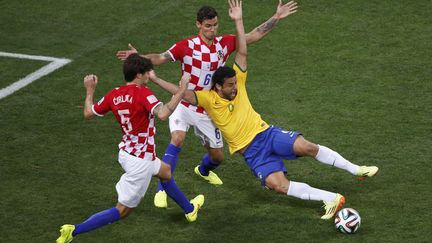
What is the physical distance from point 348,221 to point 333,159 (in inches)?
41.2

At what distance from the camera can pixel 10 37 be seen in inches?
656

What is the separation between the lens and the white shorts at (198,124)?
11695 millimetres

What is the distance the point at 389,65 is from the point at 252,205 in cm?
471

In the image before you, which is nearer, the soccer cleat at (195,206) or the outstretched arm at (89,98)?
the outstretched arm at (89,98)

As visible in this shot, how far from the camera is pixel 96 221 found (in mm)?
10156

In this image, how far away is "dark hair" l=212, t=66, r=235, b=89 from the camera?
10.9 metres

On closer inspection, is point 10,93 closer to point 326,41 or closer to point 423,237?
point 326,41

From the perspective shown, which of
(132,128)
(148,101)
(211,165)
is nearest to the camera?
(148,101)

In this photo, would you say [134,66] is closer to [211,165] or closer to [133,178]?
[133,178]

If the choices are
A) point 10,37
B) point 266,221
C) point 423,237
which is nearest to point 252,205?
point 266,221

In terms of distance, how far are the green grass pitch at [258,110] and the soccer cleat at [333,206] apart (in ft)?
0.42

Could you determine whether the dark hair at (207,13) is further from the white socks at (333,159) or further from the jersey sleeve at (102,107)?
the white socks at (333,159)

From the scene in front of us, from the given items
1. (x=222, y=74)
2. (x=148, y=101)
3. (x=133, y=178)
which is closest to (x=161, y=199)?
(x=133, y=178)

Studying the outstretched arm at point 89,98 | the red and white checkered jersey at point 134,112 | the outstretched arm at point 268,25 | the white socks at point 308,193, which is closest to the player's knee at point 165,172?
the red and white checkered jersey at point 134,112
